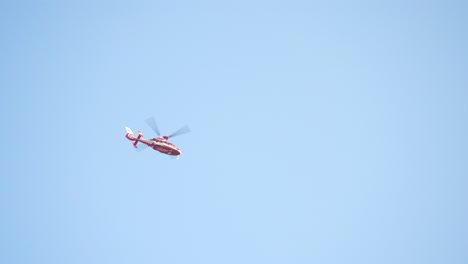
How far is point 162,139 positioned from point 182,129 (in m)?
3.88

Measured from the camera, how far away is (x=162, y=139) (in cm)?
4484

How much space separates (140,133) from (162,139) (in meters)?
2.27

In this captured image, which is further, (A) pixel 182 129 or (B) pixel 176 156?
(B) pixel 176 156

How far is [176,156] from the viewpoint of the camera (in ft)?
150

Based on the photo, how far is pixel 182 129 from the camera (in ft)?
137

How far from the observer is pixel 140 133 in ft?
149

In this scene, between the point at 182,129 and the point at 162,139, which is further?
the point at 162,139

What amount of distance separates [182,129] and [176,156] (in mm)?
4847

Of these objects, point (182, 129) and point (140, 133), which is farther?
point (140, 133)

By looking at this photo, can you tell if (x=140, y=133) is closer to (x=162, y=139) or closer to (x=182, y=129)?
(x=162, y=139)

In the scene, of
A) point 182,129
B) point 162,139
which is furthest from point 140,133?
point 182,129
